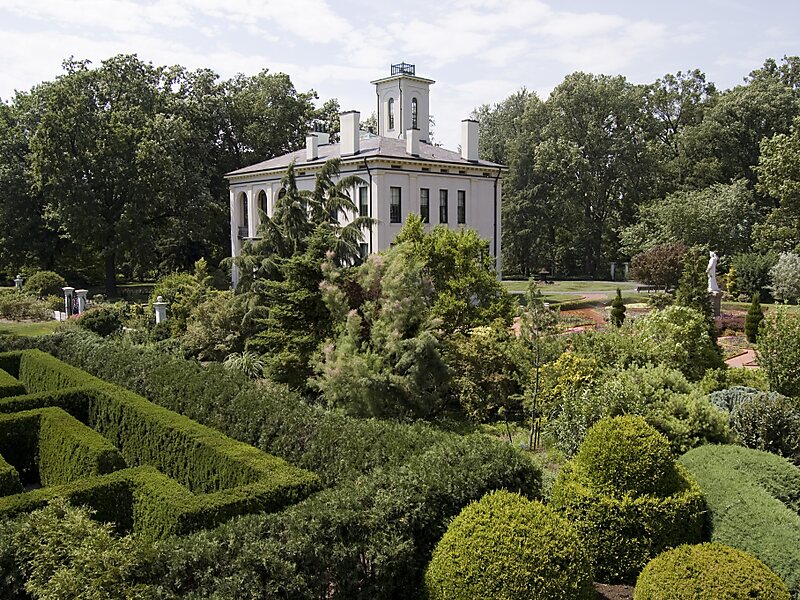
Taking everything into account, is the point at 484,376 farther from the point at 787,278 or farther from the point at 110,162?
the point at 110,162

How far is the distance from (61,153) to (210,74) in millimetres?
12602

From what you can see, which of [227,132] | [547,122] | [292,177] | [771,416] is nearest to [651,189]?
[547,122]

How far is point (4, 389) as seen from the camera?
1387 centimetres

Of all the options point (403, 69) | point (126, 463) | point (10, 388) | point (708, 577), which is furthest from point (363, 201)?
point (708, 577)

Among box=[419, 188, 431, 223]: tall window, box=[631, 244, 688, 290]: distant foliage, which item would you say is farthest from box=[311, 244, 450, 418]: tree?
box=[631, 244, 688, 290]: distant foliage

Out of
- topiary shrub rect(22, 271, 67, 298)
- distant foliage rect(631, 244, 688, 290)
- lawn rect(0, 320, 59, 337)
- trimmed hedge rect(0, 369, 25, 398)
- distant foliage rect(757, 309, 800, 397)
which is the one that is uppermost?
distant foliage rect(631, 244, 688, 290)

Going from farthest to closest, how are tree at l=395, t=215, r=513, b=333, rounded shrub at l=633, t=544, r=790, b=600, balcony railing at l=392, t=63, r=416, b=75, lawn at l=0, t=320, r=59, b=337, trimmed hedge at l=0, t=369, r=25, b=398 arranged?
balcony railing at l=392, t=63, r=416, b=75 → lawn at l=0, t=320, r=59, b=337 → tree at l=395, t=215, r=513, b=333 → trimmed hedge at l=0, t=369, r=25, b=398 → rounded shrub at l=633, t=544, r=790, b=600

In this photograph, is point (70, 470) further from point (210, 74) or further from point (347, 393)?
point (210, 74)

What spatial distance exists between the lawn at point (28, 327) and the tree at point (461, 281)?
664 inches

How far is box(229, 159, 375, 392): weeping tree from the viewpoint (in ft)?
51.7

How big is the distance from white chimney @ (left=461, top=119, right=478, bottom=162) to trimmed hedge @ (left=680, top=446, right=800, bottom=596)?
2796 centimetres

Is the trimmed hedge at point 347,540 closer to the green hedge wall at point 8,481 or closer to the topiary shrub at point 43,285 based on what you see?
the green hedge wall at point 8,481

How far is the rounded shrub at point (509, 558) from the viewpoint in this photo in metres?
6.16

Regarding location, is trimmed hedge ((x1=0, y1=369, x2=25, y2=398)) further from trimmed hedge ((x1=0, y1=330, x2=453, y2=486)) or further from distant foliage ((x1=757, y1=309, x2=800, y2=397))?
distant foliage ((x1=757, y1=309, x2=800, y2=397))
